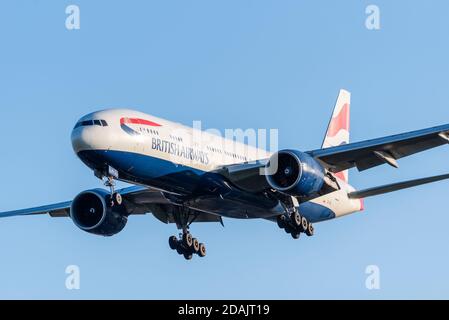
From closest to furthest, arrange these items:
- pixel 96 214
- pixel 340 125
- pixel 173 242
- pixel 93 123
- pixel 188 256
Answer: pixel 93 123 → pixel 188 256 → pixel 173 242 → pixel 96 214 → pixel 340 125

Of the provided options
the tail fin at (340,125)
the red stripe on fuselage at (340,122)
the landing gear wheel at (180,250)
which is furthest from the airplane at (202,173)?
the red stripe on fuselage at (340,122)

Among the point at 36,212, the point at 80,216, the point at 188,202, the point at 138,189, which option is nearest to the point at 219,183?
the point at 188,202

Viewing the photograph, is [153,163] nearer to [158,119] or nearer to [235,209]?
[158,119]

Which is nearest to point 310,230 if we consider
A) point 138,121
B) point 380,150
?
point 380,150

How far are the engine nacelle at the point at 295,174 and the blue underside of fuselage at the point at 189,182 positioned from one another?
6.68 feet

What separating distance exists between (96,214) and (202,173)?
27.1 ft

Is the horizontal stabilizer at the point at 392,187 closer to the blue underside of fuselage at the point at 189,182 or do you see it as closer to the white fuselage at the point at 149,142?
the blue underside of fuselage at the point at 189,182

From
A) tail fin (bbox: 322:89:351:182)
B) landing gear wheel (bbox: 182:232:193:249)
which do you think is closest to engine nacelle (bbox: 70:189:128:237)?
landing gear wheel (bbox: 182:232:193:249)

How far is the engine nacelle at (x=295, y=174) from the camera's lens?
4081 cm

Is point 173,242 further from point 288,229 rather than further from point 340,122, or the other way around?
point 340,122

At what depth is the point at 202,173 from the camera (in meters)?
41.6
